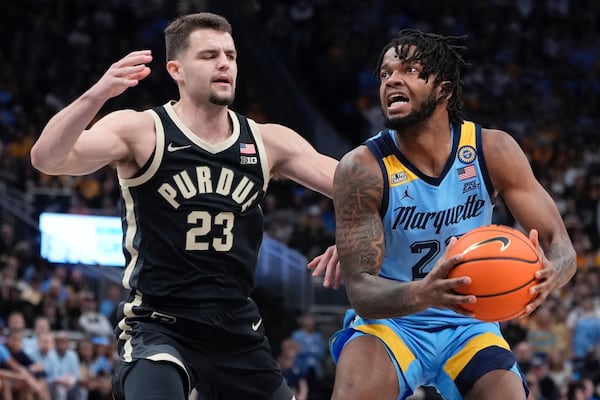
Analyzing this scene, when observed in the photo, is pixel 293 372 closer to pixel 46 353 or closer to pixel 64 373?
pixel 64 373

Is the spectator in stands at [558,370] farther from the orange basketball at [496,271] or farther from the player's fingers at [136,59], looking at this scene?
the player's fingers at [136,59]

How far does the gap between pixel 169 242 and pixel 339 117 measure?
57.6 ft

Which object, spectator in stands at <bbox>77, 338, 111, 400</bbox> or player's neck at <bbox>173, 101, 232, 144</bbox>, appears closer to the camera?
player's neck at <bbox>173, 101, 232, 144</bbox>

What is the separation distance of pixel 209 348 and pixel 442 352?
1.20 meters

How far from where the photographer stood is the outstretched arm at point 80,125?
5.49 m

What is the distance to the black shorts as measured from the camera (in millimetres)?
5789

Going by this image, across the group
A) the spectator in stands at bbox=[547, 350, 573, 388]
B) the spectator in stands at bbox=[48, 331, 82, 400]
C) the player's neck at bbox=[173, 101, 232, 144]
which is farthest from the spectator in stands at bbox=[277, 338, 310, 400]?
the player's neck at bbox=[173, 101, 232, 144]

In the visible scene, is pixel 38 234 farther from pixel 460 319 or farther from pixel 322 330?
pixel 460 319

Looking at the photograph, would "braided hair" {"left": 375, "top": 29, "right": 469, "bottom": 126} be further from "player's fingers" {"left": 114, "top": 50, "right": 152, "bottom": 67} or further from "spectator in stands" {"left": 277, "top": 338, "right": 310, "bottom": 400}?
"spectator in stands" {"left": 277, "top": 338, "right": 310, "bottom": 400}

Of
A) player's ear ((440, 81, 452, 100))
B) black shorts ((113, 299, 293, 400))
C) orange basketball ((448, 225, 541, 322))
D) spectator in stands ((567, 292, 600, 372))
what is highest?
player's ear ((440, 81, 452, 100))

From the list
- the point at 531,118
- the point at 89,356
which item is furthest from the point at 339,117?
the point at 89,356

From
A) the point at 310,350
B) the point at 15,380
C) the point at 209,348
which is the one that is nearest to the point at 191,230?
the point at 209,348

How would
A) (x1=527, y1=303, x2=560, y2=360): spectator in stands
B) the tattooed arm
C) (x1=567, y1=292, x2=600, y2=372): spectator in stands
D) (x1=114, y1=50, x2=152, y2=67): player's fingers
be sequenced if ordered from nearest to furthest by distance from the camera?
1. the tattooed arm
2. (x1=114, y1=50, x2=152, y2=67): player's fingers
3. (x1=567, y1=292, x2=600, y2=372): spectator in stands
4. (x1=527, y1=303, x2=560, y2=360): spectator in stands

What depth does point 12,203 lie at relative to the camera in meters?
16.4
